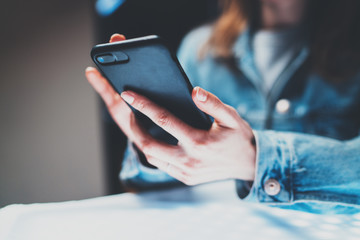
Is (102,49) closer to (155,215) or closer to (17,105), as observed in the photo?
(155,215)

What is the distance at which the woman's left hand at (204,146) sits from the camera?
1.09ft

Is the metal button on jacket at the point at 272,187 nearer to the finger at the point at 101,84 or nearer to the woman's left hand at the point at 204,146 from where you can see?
the woman's left hand at the point at 204,146

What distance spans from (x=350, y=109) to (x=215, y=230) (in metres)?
0.67

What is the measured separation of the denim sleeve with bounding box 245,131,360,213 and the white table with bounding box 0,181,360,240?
1.0 inches

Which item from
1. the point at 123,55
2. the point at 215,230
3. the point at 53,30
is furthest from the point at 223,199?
the point at 53,30

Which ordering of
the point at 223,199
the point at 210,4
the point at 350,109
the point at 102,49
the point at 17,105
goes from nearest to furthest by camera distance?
1. the point at 102,49
2. the point at 223,199
3. the point at 350,109
4. the point at 17,105
5. the point at 210,4

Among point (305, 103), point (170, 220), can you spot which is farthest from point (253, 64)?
point (170, 220)

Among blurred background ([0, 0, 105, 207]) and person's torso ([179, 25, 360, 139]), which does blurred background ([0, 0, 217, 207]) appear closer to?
blurred background ([0, 0, 105, 207])

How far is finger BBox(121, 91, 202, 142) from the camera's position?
33 centimetres

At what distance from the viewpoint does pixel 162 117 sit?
33 cm

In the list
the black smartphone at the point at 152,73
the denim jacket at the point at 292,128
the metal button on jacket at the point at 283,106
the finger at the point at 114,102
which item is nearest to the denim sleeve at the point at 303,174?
the denim jacket at the point at 292,128

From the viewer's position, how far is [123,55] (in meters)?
0.31

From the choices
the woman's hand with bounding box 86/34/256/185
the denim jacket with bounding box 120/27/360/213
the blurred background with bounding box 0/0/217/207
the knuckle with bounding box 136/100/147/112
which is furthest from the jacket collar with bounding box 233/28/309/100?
the knuckle with bounding box 136/100/147/112

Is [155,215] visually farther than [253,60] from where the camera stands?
No
